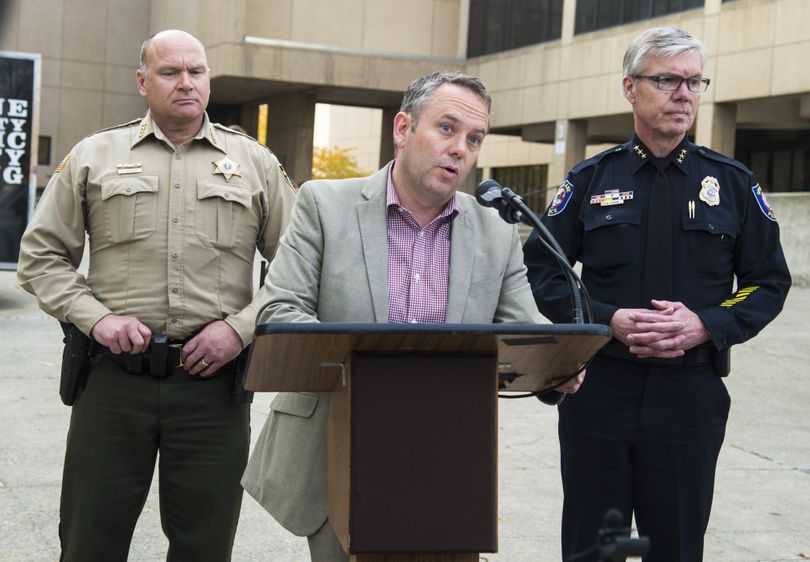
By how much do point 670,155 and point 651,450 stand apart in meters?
0.96

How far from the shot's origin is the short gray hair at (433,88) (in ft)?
9.28

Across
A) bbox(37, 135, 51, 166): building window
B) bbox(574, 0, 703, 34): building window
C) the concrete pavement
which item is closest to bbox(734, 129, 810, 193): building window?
bbox(574, 0, 703, 34): building window

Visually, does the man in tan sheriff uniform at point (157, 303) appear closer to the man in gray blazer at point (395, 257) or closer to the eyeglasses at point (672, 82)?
the man in gray blazer at point (395, 257)

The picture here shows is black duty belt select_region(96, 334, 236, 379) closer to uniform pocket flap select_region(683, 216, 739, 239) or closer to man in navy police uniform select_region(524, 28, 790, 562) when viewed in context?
man in navy police uniform select_region(524, 28, 790, 562)

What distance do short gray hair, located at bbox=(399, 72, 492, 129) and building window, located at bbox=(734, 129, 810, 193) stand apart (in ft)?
124

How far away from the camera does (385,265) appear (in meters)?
2.90

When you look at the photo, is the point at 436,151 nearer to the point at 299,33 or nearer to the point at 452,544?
the point at 452,544

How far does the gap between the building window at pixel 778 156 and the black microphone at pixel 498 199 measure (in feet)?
124

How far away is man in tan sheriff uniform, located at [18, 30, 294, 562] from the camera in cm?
371

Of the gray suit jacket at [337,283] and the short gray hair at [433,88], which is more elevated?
the short gray hair at [433,88]

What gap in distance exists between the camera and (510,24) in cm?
3772

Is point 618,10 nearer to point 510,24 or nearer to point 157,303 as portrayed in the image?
point 510,24

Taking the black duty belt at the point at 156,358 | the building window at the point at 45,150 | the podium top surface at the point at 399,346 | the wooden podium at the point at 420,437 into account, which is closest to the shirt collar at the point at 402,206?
the podium top surface at the point at 399,346

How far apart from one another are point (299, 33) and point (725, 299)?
36115 millimetres
